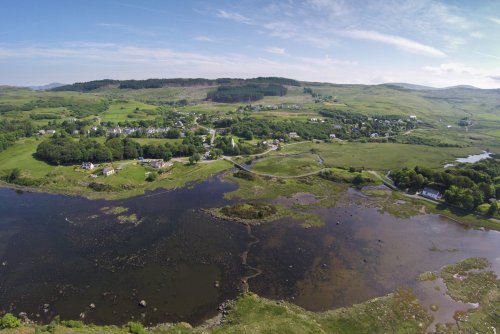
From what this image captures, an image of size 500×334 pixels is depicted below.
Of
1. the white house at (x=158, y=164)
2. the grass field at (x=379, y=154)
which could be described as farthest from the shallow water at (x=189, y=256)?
the grass field at (x=379, y=154)

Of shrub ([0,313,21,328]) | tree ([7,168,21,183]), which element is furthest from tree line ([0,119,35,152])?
shrub ([0,313,21,328])

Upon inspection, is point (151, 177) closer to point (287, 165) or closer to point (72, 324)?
point (287, 165)

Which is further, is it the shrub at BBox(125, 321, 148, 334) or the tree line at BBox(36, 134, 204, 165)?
the tree line at BBox(36, 134, 204, 165)

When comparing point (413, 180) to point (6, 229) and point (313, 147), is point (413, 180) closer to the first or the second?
point (313, 147)

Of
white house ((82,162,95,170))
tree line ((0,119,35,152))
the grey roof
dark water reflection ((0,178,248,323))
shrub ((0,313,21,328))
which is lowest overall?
dark water reflection ((0,178,248,323))

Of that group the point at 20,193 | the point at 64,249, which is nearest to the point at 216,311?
the point at 64,249

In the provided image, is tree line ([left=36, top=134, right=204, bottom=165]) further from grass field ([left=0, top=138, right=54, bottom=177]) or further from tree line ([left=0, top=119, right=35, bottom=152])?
tree line ([left=0, top=119, right=35, bottom=152])
